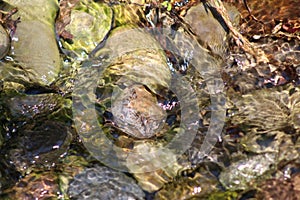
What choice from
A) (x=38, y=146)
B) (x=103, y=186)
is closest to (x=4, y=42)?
(x=38, y=146)

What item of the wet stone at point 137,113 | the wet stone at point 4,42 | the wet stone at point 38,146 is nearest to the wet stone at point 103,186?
the wet stone at point 38,146

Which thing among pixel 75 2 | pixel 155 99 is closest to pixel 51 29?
pixel 75 2

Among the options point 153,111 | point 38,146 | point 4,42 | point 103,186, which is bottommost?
point 103,186

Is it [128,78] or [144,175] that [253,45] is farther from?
[144,175]

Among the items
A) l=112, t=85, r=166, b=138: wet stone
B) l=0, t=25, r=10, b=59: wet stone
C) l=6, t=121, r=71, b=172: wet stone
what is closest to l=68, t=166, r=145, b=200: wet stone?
l=6, t=121, r=71, b=172: wet stone

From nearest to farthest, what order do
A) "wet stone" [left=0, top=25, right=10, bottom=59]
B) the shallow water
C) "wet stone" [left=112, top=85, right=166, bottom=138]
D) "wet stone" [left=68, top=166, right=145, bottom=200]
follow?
Result: "wet stone" [left=68, top=166, right=145, bottom=200]
the shallow water
"wet stone" [left=112, top=85, right=166, bottom=138]
"wet stone" [left=0, top=25, right=10, bottom=59]

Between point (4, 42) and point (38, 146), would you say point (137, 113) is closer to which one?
point (38, 146)

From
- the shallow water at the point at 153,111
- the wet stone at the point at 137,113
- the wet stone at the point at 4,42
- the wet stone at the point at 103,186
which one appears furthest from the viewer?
the wet stone at the point at 4,42

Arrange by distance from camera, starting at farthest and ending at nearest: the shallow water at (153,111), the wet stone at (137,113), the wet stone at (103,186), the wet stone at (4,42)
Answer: the wet stone at (4,42) → the wet stone at (137,113) → the shallow water at (153,111) → the wet stone at (103,186)

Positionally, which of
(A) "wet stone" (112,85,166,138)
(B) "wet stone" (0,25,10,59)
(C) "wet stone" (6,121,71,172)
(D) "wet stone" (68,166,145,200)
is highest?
(B) "wet stone" (0,25,10,59)

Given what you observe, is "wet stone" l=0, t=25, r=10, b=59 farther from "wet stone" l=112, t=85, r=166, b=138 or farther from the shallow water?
"wet stone" l=112, t=85, r=166, b=138

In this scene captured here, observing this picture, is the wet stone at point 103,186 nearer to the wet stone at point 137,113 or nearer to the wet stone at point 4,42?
the wet stone at point 137,113
